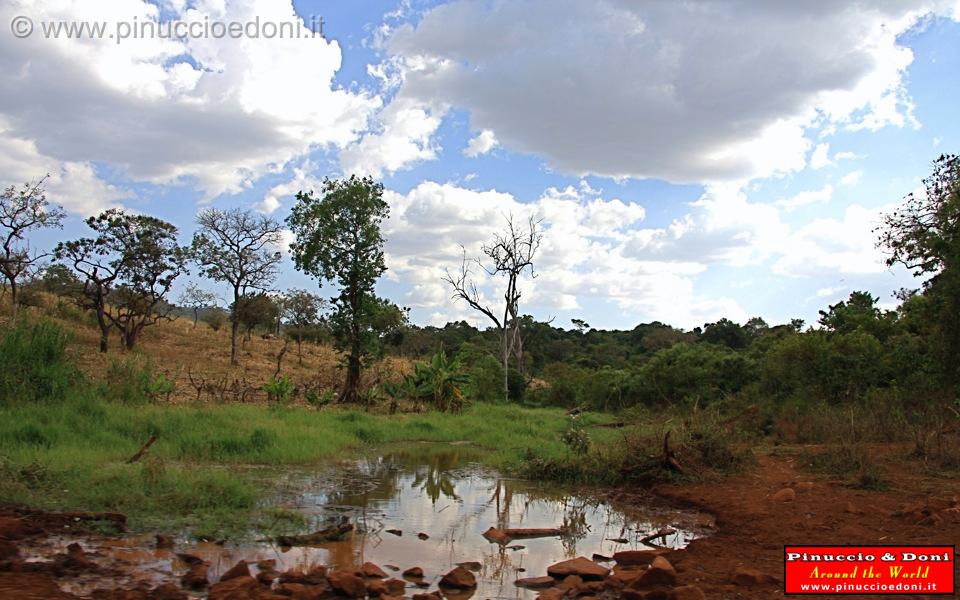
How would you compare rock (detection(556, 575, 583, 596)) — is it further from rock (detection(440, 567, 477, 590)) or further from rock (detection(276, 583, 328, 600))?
rock (detection(276, 583, 328, 600))

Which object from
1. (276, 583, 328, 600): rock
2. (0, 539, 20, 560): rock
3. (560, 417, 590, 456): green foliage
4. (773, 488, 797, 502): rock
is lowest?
(276, 583, 328, 600): rock

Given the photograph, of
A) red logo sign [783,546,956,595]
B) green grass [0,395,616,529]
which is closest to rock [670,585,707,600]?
red logo sign [783,546,956,595]

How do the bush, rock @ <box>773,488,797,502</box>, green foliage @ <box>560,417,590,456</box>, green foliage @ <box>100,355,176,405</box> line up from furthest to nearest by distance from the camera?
green foliage @ <box>100,355,176,405</box> < the bush < green foliage @ <box>560,417,590,456</box> < rock @ <box>773,488,797,502</box>

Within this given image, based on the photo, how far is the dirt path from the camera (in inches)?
233

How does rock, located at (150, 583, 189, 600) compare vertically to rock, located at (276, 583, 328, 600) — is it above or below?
below

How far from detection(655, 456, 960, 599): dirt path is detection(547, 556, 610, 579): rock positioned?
673 millimetres

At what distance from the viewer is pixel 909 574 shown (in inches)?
213

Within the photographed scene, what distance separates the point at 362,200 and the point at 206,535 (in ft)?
54.6

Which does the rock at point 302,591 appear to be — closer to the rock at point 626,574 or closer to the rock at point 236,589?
the rock at point 236,589

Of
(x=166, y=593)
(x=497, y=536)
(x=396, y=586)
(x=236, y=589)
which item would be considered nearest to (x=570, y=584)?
(x=396, y=586)

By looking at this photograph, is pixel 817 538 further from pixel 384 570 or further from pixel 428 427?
pixel 428 427

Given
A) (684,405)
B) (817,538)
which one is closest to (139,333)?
(684,405)

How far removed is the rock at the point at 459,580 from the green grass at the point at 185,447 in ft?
8.63

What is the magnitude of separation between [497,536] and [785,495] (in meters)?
3.90
